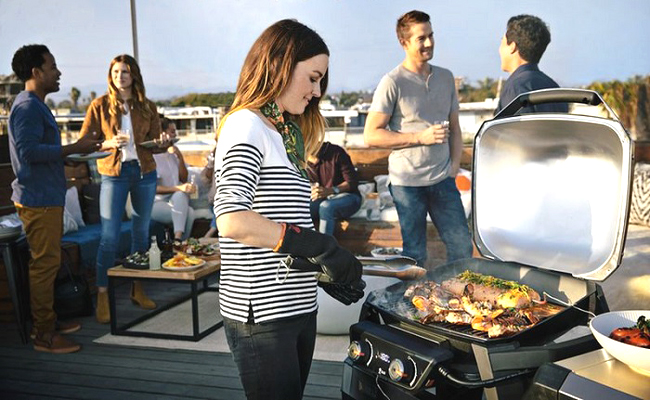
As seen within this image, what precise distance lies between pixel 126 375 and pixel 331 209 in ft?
6.98

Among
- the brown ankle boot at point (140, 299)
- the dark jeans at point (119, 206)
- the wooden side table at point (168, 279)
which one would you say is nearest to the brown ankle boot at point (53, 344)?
the wooden side table at point (168, 279)

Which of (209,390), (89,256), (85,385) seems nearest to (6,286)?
(89,256)

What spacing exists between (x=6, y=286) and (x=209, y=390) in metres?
1.84

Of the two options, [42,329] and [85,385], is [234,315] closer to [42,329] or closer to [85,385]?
[85,385]

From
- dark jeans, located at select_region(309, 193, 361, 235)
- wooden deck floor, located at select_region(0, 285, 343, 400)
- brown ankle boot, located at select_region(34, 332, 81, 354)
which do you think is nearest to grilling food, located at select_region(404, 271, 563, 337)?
wooden deck floor, located at select_region(0, 285, 343, 400)

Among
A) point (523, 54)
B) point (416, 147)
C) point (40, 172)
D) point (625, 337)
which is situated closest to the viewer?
point (625, 337)

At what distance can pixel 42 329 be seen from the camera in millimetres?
3174

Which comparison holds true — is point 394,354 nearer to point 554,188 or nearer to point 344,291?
point 344,291

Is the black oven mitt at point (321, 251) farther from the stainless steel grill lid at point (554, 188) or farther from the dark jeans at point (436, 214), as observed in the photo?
the dark jeans at point (436, 214)

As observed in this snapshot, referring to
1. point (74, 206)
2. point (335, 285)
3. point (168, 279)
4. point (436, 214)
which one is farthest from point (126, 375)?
point (74, 206)

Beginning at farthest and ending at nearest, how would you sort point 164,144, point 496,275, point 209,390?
point 164,144, point 209,390, point 496,275

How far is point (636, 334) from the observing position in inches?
43.8

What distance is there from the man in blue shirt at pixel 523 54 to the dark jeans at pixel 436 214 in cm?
50

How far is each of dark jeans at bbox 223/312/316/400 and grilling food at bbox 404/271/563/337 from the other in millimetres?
310
